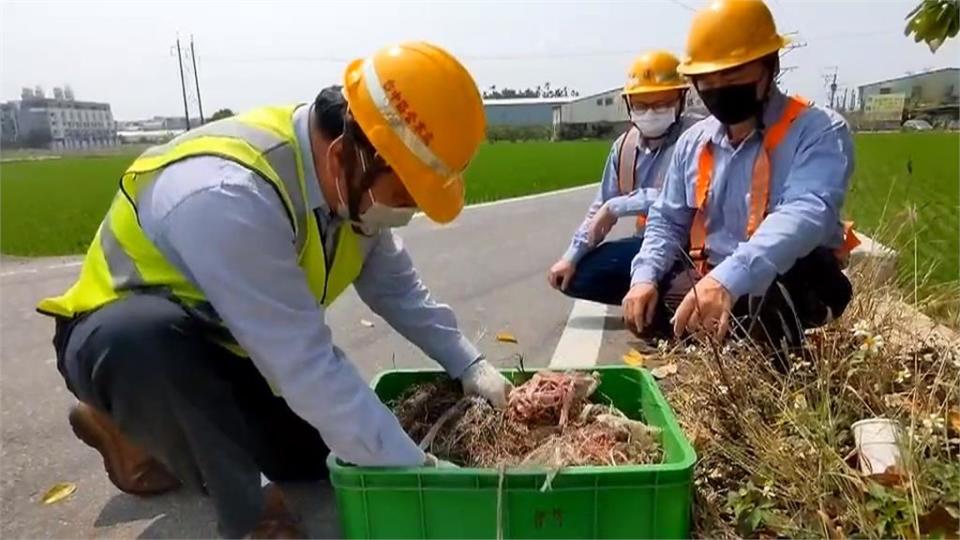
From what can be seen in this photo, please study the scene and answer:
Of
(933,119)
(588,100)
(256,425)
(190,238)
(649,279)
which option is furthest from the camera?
(588,100)

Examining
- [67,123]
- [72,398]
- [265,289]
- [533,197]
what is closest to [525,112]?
[67,123]

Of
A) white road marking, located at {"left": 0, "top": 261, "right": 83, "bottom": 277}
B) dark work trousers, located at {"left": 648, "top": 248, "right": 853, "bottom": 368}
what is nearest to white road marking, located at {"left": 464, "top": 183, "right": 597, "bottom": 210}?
white road marking, located at {"left": 0, "top": 261, "right": 83, "bottom": 277}

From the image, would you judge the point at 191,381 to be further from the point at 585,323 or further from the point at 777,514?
the point at 585,323

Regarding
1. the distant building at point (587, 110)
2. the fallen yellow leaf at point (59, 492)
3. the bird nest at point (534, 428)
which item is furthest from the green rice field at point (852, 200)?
the distant building at point (587, 110)

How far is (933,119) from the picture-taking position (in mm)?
30578

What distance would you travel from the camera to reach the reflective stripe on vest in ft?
15.4

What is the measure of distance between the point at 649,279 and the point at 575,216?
27.4 feet

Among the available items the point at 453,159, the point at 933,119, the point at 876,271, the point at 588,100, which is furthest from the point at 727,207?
the point at 588,100

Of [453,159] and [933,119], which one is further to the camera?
[933,119]

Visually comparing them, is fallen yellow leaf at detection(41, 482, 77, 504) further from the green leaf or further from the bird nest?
the green leaf

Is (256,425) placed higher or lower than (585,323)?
higher

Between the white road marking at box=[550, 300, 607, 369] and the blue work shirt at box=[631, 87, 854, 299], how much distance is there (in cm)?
73

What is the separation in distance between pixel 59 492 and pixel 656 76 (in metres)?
3.47

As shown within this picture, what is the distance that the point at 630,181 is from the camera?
Answer: 15.5 feet
